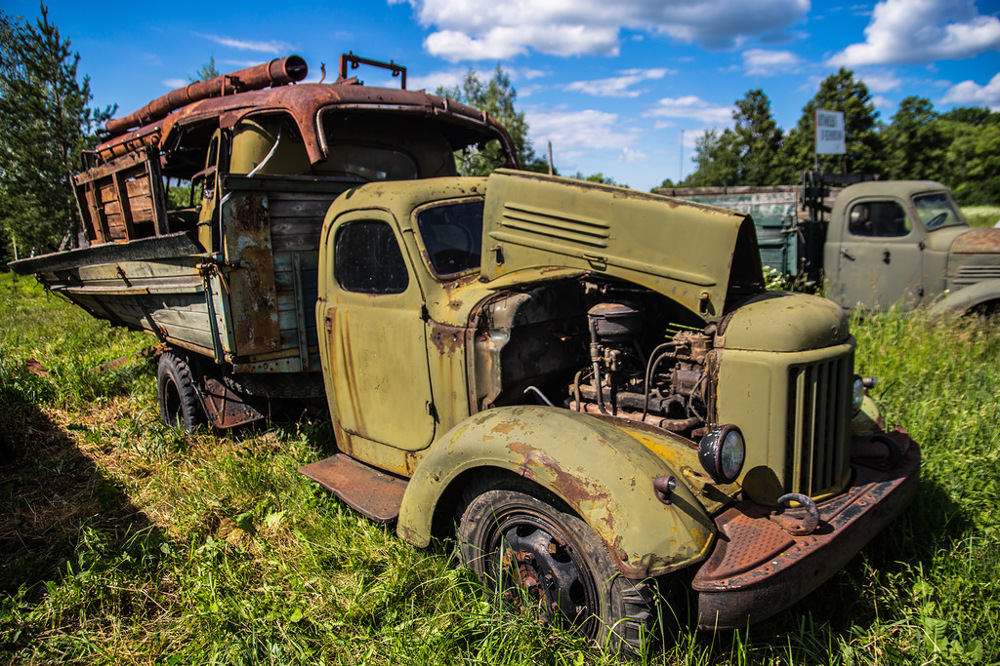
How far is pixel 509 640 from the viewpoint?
7.64ft

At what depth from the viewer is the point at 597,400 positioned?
291 centimetres

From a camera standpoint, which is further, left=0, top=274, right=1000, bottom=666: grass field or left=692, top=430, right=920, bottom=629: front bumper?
left=0, top=274, right=1000, bottom=666: grass field

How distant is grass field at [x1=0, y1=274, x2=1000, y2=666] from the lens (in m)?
2.41

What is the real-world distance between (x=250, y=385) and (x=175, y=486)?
79cm

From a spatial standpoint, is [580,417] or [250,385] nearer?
[580,417]

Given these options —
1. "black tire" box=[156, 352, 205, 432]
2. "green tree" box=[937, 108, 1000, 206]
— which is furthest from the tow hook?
"green tree" box=[937, 108, 1000, 206]

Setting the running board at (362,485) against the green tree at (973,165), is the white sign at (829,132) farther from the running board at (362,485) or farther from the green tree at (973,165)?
the green tree at (973,165)

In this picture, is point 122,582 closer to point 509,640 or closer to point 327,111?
point 509,640

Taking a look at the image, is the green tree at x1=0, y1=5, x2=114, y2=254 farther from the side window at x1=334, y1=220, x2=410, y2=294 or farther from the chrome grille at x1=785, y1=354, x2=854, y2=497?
the chrome grille at x1=785, y1=354, x2=854, y2=497

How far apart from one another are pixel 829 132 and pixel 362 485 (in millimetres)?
11688

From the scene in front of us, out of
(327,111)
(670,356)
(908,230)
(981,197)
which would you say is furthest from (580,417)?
(981,197)

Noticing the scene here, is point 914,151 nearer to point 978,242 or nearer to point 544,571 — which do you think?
point 978,242

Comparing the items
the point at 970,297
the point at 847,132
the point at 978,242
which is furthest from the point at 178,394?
the point at 847,132

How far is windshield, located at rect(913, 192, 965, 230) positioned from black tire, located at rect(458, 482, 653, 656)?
742cm
